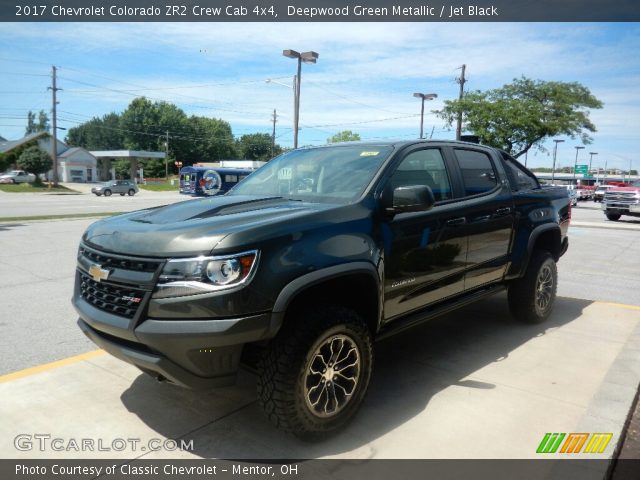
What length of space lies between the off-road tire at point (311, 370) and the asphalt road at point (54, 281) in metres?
2.37

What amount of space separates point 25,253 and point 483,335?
26.5ft

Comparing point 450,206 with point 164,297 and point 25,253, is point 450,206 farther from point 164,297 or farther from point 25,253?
point 25,253

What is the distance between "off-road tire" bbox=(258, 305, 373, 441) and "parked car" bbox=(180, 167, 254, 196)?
120 ft

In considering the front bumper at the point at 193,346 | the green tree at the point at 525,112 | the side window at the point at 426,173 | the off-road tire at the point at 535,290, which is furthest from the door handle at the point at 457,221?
the green tree at the point at 525,112

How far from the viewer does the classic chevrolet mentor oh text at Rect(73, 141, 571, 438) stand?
247 cm

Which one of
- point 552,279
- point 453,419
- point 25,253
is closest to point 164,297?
point 453,419

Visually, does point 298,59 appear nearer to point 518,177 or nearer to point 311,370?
point 518,177

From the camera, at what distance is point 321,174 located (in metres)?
3.75

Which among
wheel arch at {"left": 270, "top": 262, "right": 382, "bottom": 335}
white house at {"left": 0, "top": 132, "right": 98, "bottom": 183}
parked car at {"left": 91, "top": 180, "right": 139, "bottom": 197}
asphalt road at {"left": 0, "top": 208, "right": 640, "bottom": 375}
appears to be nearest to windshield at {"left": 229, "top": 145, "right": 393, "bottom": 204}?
wheel arch at {"left": 270, "top": 262, "right": 382, "bottom": 335}

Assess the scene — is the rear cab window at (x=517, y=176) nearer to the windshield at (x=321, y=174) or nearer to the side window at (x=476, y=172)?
the side window at (x=476, y=172)

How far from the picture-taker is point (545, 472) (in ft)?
8.62

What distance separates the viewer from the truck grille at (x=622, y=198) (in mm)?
19453

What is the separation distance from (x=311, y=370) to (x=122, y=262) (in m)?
1.19

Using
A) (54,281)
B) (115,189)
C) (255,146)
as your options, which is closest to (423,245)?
(54,281)
